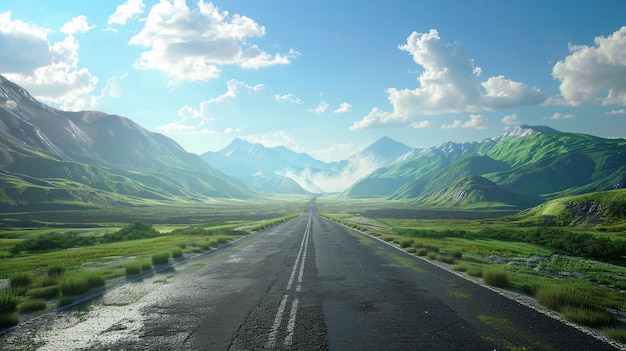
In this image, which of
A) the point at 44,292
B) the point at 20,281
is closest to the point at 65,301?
the point at 44,292

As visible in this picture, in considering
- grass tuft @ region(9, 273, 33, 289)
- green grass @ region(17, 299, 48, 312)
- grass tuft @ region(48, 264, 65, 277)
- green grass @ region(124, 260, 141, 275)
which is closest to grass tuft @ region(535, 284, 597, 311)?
green grass @ region(17, 299, 48, 312)

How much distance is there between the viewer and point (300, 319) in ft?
29.9

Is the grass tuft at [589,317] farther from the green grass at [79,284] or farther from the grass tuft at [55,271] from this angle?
the grass tuft at [55,271]

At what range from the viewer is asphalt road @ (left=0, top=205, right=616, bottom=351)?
7.43m

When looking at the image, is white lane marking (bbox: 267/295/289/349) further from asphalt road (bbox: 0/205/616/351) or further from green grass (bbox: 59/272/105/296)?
green grass (bbox: 59/272/105/296)

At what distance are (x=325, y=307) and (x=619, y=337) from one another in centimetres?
712

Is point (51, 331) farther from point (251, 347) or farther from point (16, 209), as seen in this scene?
point (16, 209)

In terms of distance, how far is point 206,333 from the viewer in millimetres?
8164

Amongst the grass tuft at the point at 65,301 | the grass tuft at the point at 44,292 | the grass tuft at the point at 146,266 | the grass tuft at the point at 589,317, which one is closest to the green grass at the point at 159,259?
the grass tuft at the point at 146,266

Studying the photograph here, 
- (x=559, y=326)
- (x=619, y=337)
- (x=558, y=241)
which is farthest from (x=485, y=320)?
(x=558, y=241)

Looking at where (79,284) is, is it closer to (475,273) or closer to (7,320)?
(7,320)

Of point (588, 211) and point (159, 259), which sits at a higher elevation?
point (159, 259)

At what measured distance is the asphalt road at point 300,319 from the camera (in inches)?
292

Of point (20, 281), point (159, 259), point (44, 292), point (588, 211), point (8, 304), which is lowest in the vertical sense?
point (588, 211)
